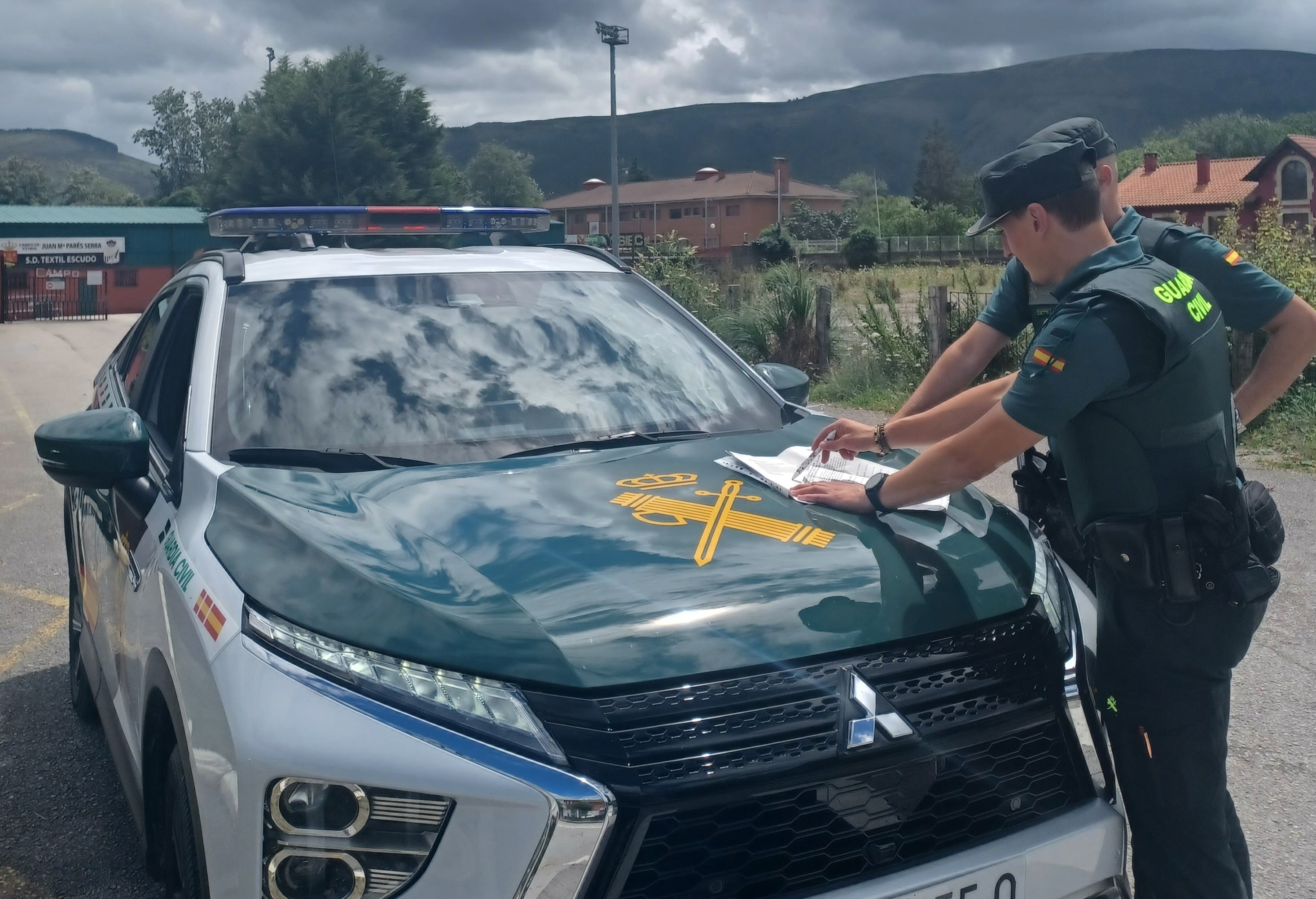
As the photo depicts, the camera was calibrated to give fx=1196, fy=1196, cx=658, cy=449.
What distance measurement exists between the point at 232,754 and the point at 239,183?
207ft

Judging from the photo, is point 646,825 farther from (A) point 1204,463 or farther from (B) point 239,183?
(B) point 239,183

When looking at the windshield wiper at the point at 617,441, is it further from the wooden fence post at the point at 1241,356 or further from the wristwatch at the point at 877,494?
the wooden fence post at the point at 1241,356

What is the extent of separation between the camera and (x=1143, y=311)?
2.35 metres

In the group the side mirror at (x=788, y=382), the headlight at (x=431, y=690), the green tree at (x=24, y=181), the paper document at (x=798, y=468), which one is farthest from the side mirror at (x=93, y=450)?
the green tree at (x=24, y=181)

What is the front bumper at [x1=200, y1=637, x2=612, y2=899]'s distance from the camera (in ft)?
5.95

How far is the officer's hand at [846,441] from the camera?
9.97 feet

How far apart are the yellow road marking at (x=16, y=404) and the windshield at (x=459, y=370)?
9.72 m

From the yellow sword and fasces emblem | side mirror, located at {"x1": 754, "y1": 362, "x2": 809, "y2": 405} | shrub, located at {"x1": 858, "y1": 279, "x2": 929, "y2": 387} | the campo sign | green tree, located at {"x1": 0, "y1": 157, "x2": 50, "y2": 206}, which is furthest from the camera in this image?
green tree, located at {"x1": 0, "y1": 157, "x2": 50, "y2": 206}

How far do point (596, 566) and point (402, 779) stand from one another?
1.82ft

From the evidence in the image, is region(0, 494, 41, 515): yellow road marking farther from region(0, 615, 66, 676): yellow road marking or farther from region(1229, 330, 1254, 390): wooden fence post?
region(1229, 330, 1254, 390): wooden fence post

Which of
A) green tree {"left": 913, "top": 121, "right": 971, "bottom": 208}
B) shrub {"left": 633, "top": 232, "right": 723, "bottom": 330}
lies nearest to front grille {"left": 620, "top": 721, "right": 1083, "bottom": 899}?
shrub {"left": 633, "top": 232, "right": 723, "bottom": 330}

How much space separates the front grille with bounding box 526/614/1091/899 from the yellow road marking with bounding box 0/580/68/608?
17.3 ft

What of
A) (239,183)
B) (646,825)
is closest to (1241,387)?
(646,825)

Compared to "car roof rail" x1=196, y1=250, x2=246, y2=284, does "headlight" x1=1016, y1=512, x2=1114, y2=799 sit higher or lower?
lower
